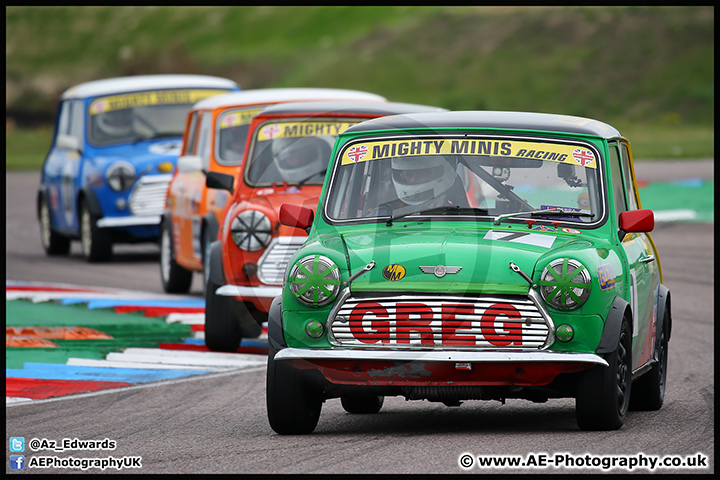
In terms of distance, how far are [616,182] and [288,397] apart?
90.7 inches

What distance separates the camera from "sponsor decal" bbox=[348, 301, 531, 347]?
20.9 feet

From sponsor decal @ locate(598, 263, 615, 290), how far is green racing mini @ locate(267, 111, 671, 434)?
0.01m

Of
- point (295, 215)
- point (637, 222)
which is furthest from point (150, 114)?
point (637, 222)

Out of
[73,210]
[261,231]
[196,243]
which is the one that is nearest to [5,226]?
[73,210]

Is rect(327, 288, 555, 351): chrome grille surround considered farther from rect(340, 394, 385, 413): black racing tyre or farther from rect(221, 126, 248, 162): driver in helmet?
rect(221, 126, 248, 162): driver in helmet

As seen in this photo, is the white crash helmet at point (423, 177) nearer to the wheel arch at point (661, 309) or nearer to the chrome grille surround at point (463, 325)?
the chrome grille surround at point (463, 325)

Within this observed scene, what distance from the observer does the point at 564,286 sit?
6430 mm

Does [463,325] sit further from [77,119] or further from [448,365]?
[77,119]

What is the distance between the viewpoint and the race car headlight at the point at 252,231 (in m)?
10.4

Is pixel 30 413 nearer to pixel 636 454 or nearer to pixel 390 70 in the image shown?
pixel 636 454

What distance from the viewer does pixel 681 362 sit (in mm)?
9742

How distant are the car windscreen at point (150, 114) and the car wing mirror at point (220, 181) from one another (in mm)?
5960

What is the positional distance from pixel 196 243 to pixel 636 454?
747cm

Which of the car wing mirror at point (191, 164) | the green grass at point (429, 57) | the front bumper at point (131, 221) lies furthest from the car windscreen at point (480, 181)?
the green grass at point (429, 57)
